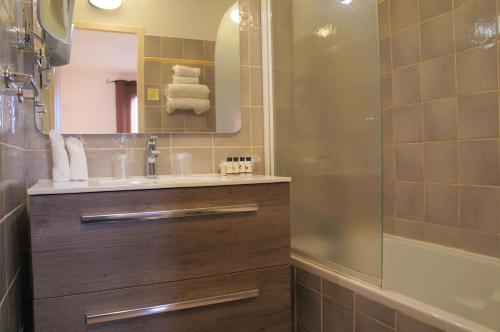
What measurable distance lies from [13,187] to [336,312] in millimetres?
1142

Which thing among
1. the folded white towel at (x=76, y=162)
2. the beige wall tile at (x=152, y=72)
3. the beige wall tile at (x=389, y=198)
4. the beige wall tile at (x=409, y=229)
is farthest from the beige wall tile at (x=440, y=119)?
the folded white towel at (x=76, y=162)

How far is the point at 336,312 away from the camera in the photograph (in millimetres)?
1243

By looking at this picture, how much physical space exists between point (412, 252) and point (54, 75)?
1805mm

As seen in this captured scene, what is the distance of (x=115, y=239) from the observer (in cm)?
100

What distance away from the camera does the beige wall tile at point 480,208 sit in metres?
1.40

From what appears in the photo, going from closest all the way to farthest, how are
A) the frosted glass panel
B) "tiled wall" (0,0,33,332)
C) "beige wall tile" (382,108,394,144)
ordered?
"tiled wall" (0,0,33,332) < the frosted glass panel < "beige wall tile" (382,108,394,144)

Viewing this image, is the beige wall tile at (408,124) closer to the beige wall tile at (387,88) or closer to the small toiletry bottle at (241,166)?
the beige wall tile at (387,88)

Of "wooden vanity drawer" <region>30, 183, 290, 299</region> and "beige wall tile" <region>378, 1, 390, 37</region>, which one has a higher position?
"beige wall tile" <region>378, 1, 390, 37</region>

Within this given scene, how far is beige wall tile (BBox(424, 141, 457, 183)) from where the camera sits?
155 centimetres

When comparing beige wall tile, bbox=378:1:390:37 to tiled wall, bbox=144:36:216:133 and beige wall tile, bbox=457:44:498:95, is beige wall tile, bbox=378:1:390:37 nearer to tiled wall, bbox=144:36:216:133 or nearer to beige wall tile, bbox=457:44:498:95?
beige wall tile, bbox=457:44:498:95

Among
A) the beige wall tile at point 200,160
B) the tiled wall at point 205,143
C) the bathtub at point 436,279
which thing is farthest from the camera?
the beige wall tile at point 200,160

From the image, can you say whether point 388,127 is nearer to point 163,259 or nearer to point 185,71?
point 185,71

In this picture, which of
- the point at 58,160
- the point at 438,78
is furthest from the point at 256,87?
the point at 58,160

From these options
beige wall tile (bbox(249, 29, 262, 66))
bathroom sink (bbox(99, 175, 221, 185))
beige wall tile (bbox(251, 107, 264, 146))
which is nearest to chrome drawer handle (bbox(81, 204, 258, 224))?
bathroom sink (bbox(99, 175, 221, 185))
